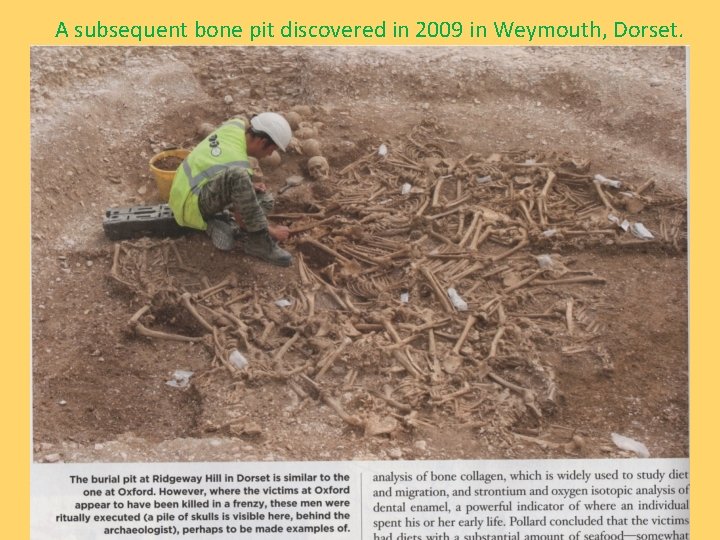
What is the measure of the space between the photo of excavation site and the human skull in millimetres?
14

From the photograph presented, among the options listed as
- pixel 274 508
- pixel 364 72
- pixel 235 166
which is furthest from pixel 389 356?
pixel 364 72

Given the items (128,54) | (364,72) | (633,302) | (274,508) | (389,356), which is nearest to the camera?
(274,508)

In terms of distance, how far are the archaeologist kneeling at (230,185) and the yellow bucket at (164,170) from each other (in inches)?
8.9

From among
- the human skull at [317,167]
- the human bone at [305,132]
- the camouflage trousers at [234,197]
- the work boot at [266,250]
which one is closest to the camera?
the camouflage trousers at [234,197]

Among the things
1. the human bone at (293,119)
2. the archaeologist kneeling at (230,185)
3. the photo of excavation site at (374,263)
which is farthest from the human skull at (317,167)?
the archaeologist kneeling at (230,185)

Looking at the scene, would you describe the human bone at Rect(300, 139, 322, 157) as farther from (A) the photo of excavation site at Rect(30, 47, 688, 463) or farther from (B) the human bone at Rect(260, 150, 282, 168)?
(B) the human bone at Rect(260, 150, 282, 168)

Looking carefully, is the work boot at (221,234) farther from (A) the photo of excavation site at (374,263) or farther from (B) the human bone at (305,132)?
(B) the human bone at (305,132)

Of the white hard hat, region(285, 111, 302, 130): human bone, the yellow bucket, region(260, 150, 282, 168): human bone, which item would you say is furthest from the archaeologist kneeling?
region(285, 111, 302, 130): human bone

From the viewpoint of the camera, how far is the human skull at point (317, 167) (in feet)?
16.9

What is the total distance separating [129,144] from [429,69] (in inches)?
→ 85.7

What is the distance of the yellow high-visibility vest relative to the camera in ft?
14.5

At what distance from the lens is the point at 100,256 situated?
454cm

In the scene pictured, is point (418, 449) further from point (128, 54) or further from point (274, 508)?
point (128, 54)

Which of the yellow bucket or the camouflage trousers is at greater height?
the yellow bucket
